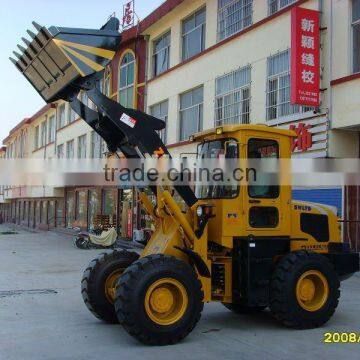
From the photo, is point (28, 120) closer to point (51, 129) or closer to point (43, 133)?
point (43, 133)

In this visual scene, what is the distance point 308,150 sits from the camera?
1338cm

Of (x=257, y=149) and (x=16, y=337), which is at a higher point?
(x=257, y=149)

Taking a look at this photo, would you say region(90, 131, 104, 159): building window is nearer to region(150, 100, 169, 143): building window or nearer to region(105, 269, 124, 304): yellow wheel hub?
region(150, 100, 169, 143): building window

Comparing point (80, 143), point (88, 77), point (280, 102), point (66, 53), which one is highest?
point (80, 143)

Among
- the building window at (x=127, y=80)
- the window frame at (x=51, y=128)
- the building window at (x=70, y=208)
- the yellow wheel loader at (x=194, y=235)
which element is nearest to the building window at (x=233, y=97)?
the building window at (x=127, y=80)

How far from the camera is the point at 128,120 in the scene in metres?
6.96

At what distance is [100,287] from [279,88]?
9.23m

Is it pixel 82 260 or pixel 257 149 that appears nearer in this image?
pixel 257 149

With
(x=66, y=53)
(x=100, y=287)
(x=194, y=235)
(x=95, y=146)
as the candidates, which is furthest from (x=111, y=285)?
(x=95, y=146)

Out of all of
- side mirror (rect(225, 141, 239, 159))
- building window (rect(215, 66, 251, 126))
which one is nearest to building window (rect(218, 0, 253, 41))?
building window (rect(215, 66, 251, 126))

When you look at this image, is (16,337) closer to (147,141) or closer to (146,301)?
(146,301)

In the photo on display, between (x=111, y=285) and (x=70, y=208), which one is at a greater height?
(x=70, y=208)

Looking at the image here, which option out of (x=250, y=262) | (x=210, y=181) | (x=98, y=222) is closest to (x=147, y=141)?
(x=210, y=181)

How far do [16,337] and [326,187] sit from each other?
917 cm
